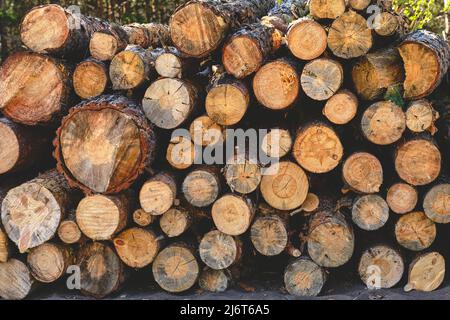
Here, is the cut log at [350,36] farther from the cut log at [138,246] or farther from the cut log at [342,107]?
the cut log at [138,246]

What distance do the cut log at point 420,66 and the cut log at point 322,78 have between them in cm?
40

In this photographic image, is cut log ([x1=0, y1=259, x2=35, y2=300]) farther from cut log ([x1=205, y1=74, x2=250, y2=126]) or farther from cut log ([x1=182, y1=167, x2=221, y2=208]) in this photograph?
cut log ([x1=205, y1=74, x2=250, y2=126])

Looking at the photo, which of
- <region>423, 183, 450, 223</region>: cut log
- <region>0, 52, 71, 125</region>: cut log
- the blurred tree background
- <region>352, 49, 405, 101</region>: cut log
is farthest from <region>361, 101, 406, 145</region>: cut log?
the blurred tree background

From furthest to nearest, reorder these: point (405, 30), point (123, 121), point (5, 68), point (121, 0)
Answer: point (121, 0) < point (405, 30) < point (5, 68) < point (123, 121)

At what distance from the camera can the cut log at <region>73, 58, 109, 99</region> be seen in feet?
11.1

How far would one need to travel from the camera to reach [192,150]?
332 centimetres

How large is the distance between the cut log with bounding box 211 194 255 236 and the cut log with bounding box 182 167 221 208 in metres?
0.06

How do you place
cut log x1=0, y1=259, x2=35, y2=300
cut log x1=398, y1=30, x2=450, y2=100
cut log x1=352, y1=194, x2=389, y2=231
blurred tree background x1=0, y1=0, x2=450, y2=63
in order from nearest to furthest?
cut log x1=398, y1=30, x2=450, y2=100 → cut log x1=352, y1=194, x2=389, y2=231 → cut log x1=0, y1=259, x2=35, y2=300 → blurred tree background x1=0, y1=0, x2=450, y2=63

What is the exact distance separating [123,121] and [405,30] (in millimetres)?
2093

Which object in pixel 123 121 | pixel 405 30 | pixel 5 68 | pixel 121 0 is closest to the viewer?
pixel 123 121

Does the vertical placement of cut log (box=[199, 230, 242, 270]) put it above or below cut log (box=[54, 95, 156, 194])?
below

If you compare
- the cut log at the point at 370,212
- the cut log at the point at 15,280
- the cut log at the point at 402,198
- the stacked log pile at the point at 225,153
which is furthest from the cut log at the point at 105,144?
the cut log at the point at 402,198
